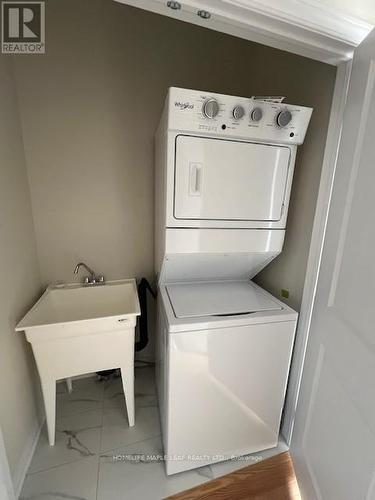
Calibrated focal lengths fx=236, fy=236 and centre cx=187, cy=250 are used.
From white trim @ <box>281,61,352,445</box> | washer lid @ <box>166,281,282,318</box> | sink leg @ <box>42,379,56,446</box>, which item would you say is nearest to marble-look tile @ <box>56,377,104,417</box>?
sink leg @ <box>42,379,56,446</box>

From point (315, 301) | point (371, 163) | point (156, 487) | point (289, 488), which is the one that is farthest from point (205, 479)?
point (371, 163)

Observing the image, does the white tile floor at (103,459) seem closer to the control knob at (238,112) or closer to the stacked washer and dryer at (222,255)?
the stacked washer and dryer at (222,255)

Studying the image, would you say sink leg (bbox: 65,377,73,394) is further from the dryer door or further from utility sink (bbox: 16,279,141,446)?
the dryer door

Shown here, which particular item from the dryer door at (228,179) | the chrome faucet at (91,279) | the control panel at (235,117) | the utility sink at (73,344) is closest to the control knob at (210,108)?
the control panel at (235,117)

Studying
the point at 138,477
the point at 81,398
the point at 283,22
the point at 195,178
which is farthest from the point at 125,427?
the point at 283,22

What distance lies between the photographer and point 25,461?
57.4 inches

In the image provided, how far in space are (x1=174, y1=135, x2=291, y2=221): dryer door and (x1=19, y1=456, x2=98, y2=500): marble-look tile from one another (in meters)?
1.67

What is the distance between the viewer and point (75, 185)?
184 cm

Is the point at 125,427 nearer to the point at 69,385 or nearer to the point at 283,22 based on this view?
the point at 69,385

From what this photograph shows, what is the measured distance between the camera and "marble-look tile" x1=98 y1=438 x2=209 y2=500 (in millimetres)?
1370

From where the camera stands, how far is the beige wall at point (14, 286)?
4.34 ft

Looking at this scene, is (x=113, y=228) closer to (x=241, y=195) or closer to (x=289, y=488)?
(x=241, y=195)

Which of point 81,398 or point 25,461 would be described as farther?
point 81,398

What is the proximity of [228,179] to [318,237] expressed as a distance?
1.94 ft
